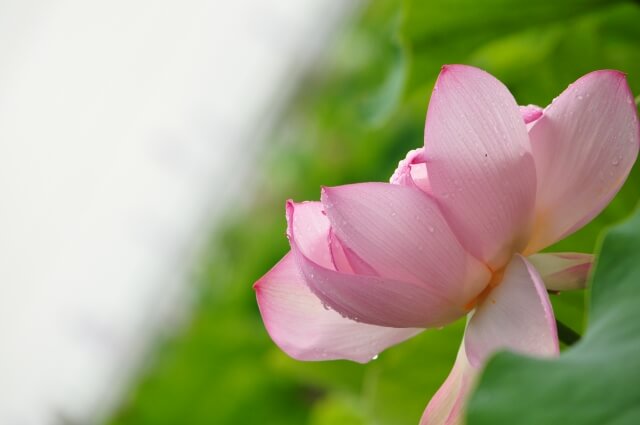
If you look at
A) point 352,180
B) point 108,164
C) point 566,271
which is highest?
point 566,271

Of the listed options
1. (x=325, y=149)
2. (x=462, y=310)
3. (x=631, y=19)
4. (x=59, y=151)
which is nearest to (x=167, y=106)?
(x=59, y=151)

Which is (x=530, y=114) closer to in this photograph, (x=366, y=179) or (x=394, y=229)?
(x=394, y=229)

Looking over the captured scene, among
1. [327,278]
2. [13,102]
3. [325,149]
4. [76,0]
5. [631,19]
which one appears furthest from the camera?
[76,0]

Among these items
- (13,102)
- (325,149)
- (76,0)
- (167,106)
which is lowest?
(325,149)

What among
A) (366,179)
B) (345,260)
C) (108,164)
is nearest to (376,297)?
(345,260)

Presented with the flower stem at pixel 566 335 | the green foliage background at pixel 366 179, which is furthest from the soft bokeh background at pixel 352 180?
the flower stem at pixel 566 335

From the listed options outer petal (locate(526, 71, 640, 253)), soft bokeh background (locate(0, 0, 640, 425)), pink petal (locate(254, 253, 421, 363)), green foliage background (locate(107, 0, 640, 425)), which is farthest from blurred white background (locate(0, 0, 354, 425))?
outer petal (locate(526, 71, 640, 253))

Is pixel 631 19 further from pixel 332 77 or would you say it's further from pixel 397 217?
pixel 332 77
